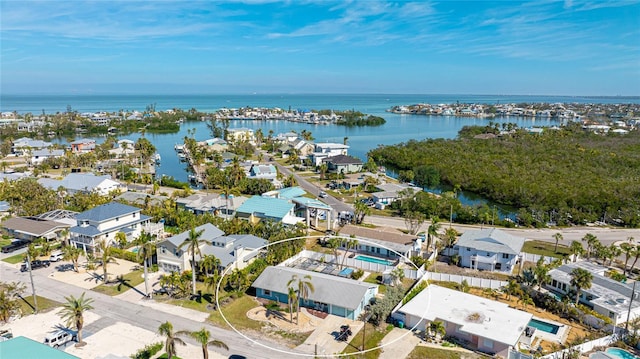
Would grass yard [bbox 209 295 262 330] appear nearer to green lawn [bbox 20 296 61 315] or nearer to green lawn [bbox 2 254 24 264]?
green lawn [bbox 20 296 61 315]

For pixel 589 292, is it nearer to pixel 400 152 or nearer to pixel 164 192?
pixel 164 192

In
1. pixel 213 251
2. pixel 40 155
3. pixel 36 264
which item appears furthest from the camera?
pixel 40 155

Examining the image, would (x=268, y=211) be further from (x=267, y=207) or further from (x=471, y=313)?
(x=471, y=313)

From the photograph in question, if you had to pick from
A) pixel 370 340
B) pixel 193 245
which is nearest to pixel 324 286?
pixel 370 340

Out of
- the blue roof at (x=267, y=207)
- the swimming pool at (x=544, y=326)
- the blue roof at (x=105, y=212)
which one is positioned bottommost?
the swimming pool at (x=544, y=326)

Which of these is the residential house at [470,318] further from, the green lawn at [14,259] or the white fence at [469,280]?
the green lawn at [14,259]

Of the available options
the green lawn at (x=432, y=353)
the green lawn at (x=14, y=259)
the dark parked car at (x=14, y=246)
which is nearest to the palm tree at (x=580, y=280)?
the green lawn at (x=432, y=353)

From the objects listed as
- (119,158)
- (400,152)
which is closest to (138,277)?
(119,158)

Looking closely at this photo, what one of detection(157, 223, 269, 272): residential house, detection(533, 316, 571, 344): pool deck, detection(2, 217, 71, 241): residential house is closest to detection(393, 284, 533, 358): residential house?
detection(533, 316, 571, 344): pool deck
